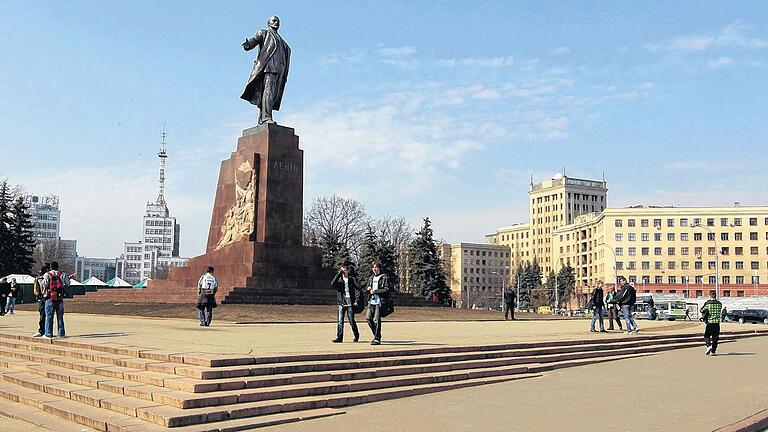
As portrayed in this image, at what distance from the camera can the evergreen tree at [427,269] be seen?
58.2 metres

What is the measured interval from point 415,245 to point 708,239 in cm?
5953

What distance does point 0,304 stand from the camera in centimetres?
2611

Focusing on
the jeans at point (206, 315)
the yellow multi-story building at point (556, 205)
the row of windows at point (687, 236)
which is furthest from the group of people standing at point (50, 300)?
the yellow multi-story building at point (556, 205)

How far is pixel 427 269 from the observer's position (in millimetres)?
58375

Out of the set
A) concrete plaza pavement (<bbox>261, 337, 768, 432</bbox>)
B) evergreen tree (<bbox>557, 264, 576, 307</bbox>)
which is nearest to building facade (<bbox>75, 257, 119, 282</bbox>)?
evergreen tree (<bbox>557, 264, 576, 307</bbox>)

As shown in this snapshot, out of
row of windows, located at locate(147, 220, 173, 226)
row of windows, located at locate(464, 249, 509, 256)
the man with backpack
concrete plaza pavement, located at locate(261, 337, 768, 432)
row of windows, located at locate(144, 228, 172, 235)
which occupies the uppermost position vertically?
row of windows, located at locate(147, 220, 173, 226)

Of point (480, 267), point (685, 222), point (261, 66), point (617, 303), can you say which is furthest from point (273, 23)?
point (480, 267)

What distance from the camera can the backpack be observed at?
13836 millimetres

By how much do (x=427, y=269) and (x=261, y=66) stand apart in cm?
3099

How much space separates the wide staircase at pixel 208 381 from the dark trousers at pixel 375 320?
133cm

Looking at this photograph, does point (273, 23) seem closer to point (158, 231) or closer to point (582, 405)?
point (582, 405)

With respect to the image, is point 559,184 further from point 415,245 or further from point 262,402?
point 262,402

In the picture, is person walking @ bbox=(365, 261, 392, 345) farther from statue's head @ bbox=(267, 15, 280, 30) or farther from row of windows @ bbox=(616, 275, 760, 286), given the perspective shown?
row of windows @ bbox=(616, 275, 760, 286)

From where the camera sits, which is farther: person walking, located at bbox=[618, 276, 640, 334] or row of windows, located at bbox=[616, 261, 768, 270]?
row of windows, located at bbox=[616, 261, 768, 270]
